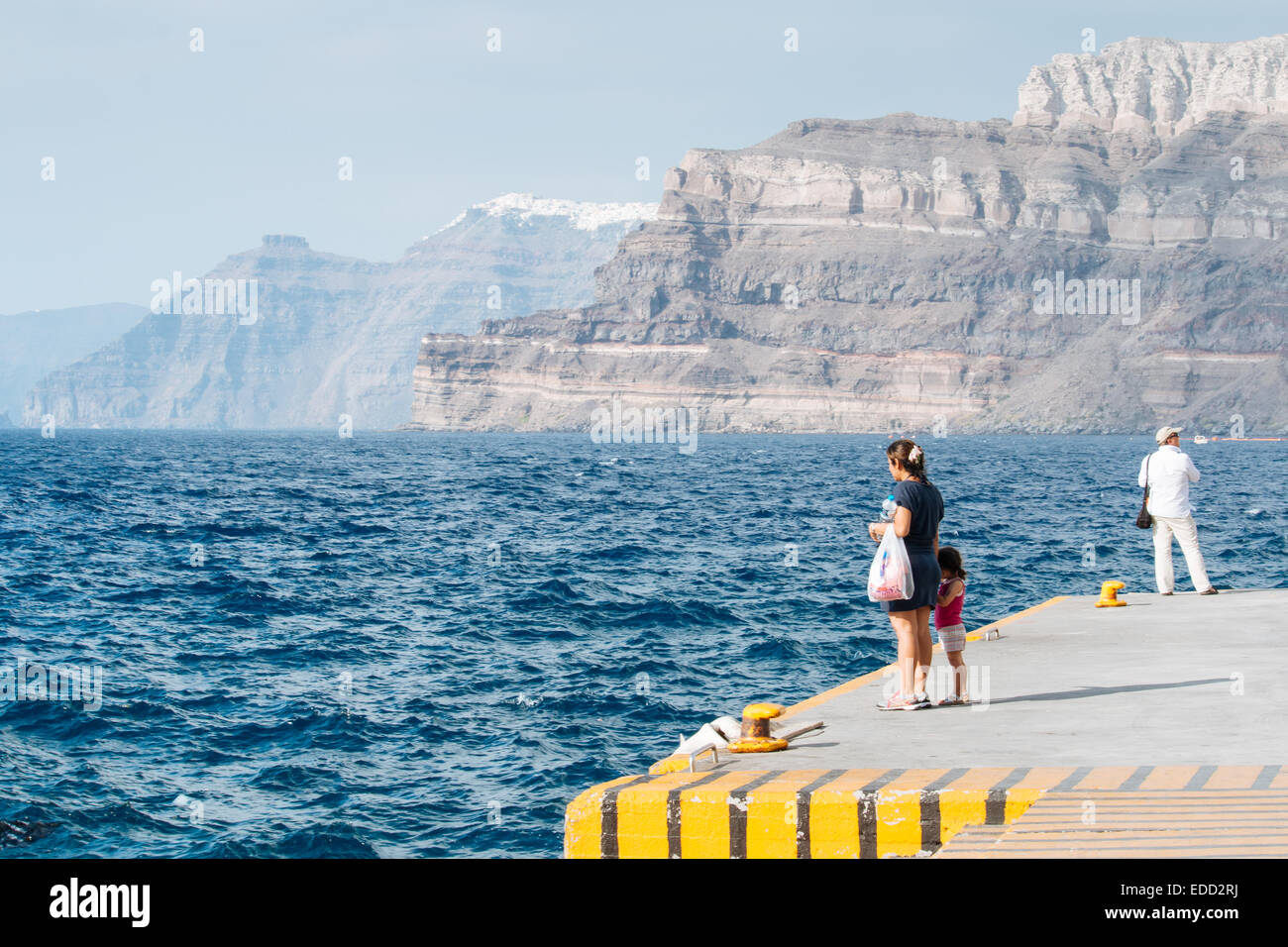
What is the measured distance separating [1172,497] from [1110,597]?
5.30 feet

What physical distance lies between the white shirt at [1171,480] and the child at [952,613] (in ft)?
24.7

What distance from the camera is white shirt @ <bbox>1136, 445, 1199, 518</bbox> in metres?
18.0

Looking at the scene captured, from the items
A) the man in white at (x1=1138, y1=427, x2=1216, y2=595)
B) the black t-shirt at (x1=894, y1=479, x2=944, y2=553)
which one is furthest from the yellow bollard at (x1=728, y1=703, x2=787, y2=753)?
the man in white at (x1=1138, y1=427, x2=1216, y2=595)

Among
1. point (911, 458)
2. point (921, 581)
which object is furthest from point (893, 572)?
point (911, 458)

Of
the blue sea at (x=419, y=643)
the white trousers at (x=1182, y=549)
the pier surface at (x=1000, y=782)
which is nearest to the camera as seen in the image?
the pier surface at (x=1000, y=782)

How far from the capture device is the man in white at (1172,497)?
59.3ft

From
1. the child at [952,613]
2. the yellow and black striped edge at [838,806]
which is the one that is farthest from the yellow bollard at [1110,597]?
the yellow and black striped edge at [838,806]

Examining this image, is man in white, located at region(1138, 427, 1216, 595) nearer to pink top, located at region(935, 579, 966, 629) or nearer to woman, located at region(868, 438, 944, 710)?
pink top, located at region(935, 579, 966, 629)

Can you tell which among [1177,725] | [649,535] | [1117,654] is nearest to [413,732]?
[1117,654]

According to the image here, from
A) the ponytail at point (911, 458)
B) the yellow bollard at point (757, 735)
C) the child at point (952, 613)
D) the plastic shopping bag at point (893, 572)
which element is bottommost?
the yellow bollard at point (757, 735)

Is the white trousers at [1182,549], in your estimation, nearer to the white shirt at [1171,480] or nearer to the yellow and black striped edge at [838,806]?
the white shirt at [1171,480]
